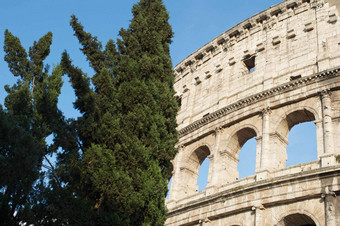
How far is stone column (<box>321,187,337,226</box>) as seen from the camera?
14930mm

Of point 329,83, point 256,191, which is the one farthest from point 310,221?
point 329,83

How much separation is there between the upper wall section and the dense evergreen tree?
9782 mm

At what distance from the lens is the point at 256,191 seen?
17.3 meters

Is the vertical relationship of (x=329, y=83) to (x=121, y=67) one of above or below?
above

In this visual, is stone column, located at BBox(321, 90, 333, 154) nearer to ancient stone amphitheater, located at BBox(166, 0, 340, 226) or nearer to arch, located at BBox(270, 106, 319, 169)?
ancient stone amphitheater, located at BBox(166, 0, 340, 226)

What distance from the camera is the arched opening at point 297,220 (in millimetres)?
16188

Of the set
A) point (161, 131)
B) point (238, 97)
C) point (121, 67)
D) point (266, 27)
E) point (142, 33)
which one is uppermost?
point (266, 27)

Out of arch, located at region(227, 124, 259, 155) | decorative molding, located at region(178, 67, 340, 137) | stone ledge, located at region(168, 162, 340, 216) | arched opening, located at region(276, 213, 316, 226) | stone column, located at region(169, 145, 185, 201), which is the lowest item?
arched opening, located at region(276, 213, 316, 226)

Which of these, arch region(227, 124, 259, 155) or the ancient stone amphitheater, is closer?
the ancient stone amphitheater

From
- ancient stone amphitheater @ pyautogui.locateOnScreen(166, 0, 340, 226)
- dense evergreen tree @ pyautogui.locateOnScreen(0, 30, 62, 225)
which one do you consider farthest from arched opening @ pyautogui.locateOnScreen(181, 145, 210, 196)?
dense evergreen tree @ pyautogui.locateOnScreen(0, 30, 62, 225)

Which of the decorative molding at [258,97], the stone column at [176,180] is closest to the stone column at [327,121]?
the decorative molding at [258,97]

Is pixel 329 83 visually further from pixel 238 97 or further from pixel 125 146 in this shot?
pixel 125 146

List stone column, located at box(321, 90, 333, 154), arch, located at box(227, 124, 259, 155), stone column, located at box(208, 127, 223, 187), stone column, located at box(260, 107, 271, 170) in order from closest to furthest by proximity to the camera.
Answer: stone column, located at box(321, 90, 333, 154), stone column, located at box(260, 107, 271, 170), stone column, located at box(208, 127, 223, 187), arch, located at box(227, 124, 259, 155)

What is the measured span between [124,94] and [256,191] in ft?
21.8
